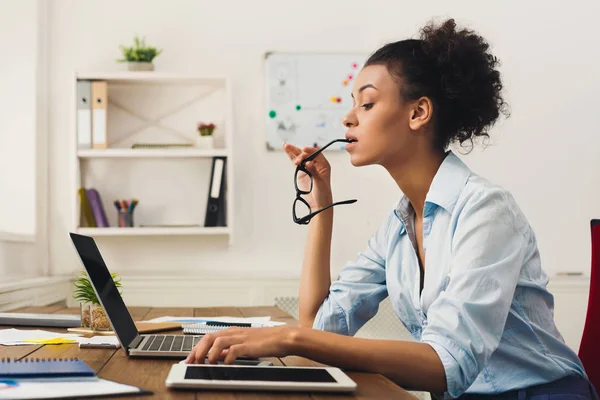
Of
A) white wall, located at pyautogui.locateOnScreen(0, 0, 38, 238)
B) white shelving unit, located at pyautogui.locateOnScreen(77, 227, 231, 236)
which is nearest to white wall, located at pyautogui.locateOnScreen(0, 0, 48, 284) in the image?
white wall, located at pyautogui.locateOnScreen(0, 0, 38, 238)

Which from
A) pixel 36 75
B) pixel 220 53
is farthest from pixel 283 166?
pixel 36 75

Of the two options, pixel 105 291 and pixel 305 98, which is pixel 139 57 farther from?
pixel 105 291

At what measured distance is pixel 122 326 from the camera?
124 cm

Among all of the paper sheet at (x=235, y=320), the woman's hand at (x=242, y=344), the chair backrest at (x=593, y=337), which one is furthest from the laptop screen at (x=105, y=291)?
the chair backrest at (x=593, y=337)

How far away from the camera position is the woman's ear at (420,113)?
1.45 meters

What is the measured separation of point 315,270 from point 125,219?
178 cm

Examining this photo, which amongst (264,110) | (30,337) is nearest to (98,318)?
(30,337)

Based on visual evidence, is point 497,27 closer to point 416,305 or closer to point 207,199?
point 207,199

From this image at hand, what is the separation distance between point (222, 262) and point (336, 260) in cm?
54

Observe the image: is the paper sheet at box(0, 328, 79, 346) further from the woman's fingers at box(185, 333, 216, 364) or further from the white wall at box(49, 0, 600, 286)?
the white wall at box(49, 0, 600, 286)

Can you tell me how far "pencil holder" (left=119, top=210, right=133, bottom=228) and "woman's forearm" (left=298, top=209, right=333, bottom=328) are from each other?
68.0 inches

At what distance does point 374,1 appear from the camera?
355cm

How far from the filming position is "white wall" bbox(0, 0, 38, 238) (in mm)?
3174

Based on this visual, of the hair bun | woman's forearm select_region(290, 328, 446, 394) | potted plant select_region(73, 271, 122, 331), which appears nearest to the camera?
woman's forearm select_region(290, 328, 446, 394)
